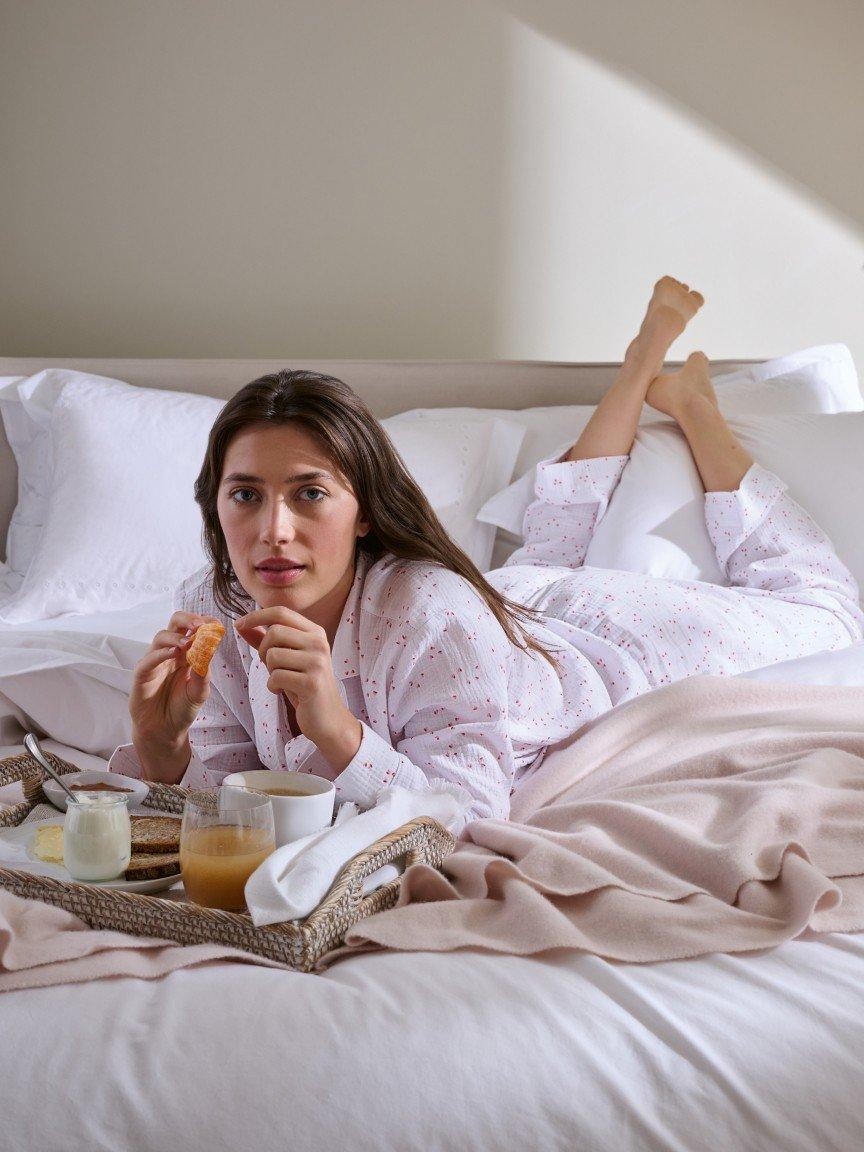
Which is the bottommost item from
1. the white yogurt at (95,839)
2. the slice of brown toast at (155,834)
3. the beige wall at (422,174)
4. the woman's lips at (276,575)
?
the slice of brown toast at (155,834)

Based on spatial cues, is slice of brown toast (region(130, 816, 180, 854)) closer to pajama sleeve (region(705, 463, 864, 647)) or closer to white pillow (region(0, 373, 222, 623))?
white pillow (region(0, 373, 222, 623))

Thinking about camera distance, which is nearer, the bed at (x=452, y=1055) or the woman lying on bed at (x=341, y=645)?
the bed at (x=452, y=1055)

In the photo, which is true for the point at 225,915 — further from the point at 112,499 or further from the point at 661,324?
the point at 661,324

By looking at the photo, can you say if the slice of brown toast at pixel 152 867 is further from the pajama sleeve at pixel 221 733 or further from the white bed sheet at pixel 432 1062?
the pajama sleeve at pixel 221 733

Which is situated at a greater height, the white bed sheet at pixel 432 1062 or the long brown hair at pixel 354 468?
the long brown hair at pixel 354 468

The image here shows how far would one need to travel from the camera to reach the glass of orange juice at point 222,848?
0.93 metres

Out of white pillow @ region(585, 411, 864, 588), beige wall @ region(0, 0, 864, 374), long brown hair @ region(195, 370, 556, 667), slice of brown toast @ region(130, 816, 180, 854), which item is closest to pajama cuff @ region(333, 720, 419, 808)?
slice of brown toast @ region(130, 816, 180, 854)

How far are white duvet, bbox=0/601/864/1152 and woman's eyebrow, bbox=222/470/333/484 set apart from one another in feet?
1.81

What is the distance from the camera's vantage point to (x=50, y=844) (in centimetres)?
105

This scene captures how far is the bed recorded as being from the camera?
77cm

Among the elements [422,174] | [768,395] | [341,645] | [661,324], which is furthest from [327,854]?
[422,174]

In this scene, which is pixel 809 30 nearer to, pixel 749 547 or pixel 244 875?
pixel 749 547

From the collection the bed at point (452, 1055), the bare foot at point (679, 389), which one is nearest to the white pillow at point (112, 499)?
the bare foot at point (679, 389)

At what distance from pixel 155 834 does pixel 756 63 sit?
2.73 metres
